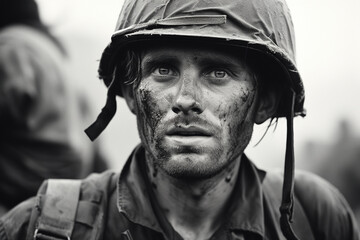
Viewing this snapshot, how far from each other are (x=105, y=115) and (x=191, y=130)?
0.75m

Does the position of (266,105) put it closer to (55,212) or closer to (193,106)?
(193,106)

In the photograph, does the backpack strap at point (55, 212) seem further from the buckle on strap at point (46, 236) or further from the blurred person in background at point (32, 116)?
the blurred person in background at point (32, 116)

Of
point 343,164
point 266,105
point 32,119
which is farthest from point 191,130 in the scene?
point 343,164

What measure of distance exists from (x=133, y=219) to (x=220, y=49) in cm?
A: 97

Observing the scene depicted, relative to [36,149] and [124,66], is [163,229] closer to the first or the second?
[124,66]

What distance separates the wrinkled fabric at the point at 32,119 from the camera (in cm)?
689

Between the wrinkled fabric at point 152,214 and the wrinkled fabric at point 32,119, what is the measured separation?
→ 241cm

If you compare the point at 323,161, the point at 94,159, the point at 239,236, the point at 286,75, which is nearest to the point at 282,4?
the point at 286,75

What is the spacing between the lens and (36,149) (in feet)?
23.4

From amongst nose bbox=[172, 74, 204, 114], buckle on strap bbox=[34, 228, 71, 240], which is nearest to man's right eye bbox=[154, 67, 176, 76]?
nose bbox=[172, 74, 204, 114]

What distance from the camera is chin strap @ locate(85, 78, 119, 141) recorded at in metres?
4.56

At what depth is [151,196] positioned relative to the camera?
4445mm

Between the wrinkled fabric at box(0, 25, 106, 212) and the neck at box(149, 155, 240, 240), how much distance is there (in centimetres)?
273

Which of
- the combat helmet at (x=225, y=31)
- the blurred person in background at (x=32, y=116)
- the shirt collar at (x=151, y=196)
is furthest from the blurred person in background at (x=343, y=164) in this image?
the combat helmet at (x=225, y=31)
